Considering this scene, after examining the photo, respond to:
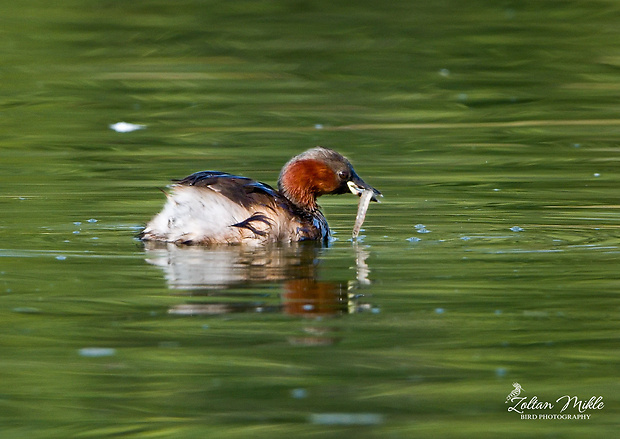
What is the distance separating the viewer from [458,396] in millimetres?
5812

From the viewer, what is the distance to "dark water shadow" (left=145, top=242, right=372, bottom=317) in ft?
23.8

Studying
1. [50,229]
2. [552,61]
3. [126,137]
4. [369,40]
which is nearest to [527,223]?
[50,229]

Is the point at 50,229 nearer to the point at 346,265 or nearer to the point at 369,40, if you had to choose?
the point at 346,265

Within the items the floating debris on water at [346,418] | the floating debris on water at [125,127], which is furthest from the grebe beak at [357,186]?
the floating debris on water at [125,127]

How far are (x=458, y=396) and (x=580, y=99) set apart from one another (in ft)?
38.3

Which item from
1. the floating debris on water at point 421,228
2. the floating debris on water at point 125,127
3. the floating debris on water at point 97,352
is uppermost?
the floating debris on water at point 125,127

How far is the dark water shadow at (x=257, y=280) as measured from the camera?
23.8 ft

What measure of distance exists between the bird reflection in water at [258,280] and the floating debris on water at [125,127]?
246 inches

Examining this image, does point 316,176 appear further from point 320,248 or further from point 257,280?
point 257,280

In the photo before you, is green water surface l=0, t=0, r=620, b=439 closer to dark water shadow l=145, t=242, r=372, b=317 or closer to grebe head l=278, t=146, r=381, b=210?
dark water shadow l=145, t=242, r=372, b=317

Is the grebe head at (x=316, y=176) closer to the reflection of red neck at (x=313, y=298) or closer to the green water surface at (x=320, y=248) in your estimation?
the green water surface at (x=320, y=248)
